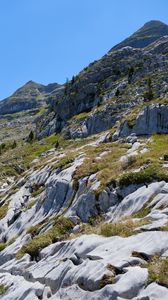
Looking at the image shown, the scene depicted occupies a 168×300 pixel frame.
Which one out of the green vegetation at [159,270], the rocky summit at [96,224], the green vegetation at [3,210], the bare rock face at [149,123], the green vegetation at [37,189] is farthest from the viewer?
the bare rock face at [149,123]

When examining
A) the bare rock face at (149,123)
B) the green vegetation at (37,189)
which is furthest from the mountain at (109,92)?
the green vegetation at (37,189)

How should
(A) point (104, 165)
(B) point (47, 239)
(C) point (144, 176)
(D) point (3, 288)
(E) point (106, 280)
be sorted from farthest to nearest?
(A) point (104, 165) < (C) point (144, 176) < (B) point (47, 239) < (D) point (3, 288) < (E) point (106, 280)

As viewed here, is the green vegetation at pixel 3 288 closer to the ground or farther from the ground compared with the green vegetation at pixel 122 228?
closer to the ground

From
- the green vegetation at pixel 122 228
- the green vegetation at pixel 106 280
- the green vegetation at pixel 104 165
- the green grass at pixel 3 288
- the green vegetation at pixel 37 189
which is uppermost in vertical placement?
the green vegetation at pixel 104 165

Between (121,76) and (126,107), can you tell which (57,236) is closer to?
(126,107)

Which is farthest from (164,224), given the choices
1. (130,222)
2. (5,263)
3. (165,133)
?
(165,133)

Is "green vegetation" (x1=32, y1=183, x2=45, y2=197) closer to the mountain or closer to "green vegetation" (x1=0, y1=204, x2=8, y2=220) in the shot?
"green vegetation" (x1=0, y1=204, x2=8, y2=220)

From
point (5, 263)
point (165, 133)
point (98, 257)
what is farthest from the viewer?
point (165, 133)

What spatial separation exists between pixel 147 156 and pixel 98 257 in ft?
57.0

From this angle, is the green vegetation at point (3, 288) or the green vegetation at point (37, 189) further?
the green vegetation at point (37, 189)

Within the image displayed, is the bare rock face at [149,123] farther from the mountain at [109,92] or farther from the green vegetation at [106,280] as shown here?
the green vegetation at [106,280]

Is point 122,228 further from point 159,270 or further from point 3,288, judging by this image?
point 3,288

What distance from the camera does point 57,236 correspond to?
88.0 feet

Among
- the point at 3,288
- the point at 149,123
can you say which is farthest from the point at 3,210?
the point at 149,123
